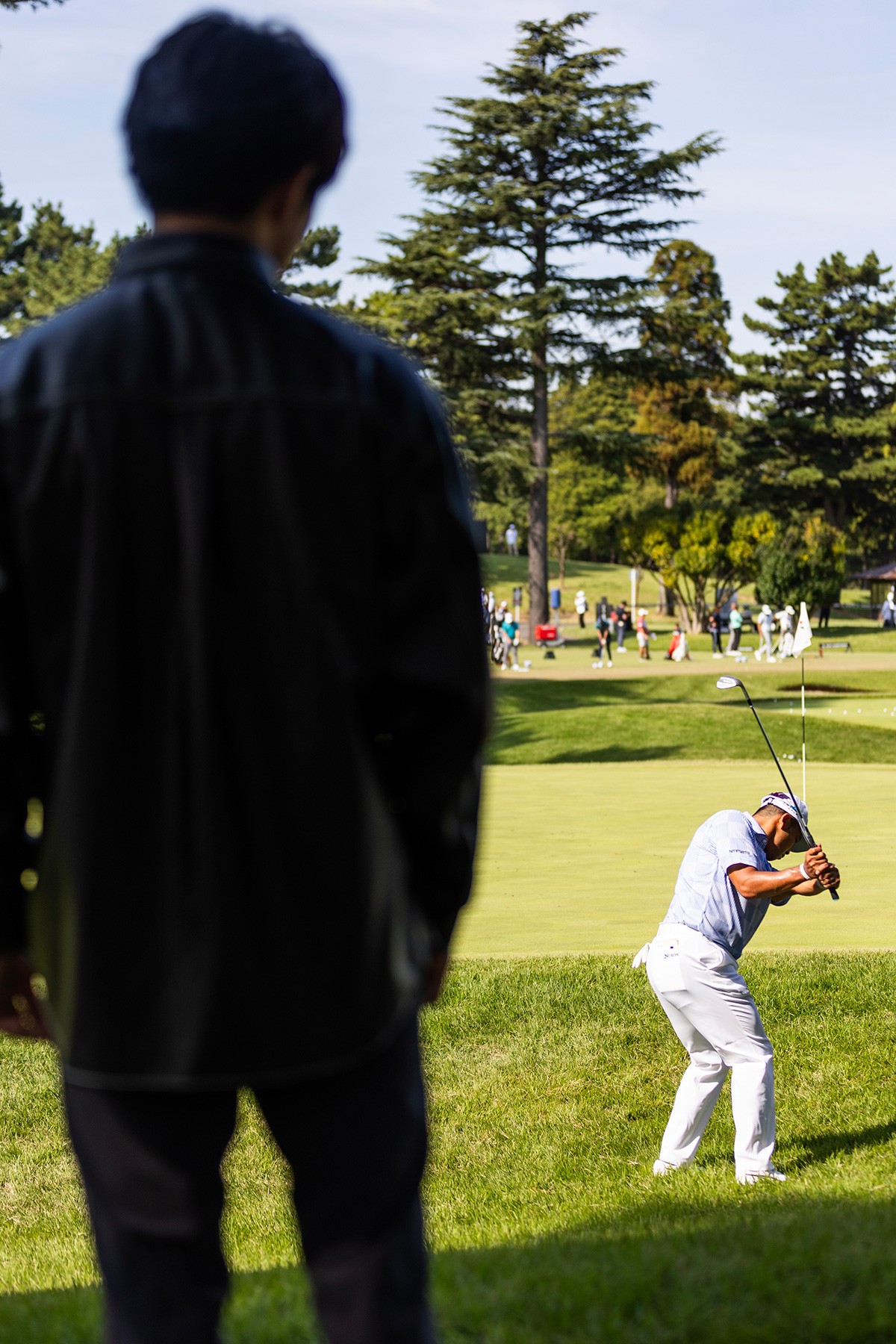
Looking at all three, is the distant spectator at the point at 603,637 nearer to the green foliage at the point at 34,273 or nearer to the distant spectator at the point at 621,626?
the distant spectator at the point at 621,626

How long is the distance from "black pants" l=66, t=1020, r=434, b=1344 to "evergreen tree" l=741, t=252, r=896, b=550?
63.4 m

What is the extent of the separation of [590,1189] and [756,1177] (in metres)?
0.65

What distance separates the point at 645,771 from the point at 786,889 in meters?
12.4

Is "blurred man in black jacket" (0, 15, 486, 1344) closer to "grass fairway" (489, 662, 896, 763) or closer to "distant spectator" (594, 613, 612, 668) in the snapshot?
"grass fairway" (489, 662, 896, 763)

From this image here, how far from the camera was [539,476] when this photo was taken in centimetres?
5097

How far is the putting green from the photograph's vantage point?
8.95 metres

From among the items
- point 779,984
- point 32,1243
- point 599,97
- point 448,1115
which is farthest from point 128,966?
point 599,97

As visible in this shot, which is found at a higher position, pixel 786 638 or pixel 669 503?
pixel 669 503

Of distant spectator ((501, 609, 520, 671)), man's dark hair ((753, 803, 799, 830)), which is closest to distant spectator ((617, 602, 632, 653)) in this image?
distant spectator ((501, 609, 520, 671))

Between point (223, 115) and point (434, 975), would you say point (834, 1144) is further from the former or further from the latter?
point (223, 115)

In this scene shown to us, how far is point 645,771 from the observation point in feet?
58.9

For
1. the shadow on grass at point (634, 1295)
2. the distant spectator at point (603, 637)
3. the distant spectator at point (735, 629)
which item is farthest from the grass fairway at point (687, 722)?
the shadow on grass at point (634, 1295)

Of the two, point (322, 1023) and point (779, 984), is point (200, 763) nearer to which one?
point (322, 1023)

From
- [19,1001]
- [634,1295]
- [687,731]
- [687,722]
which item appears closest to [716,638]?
[687,722]
